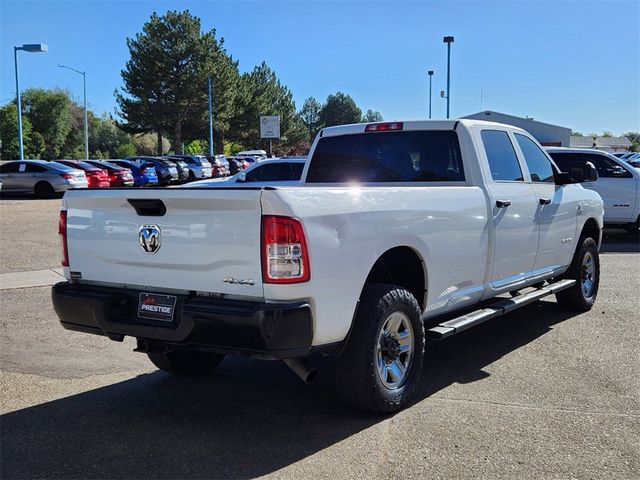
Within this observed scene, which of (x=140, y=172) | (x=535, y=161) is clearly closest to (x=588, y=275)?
(x=535, y=161)

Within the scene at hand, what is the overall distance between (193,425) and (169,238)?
1278 millimetres

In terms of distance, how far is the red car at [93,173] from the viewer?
90.1ft

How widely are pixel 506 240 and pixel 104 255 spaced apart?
334 cm

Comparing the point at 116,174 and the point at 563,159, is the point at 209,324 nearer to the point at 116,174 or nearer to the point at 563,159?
the point at 563,159

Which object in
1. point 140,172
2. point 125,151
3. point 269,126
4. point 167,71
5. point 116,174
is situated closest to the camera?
point 116,174

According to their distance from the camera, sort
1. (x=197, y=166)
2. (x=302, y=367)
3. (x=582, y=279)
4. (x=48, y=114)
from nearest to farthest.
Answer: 1. (x=302, y=367)
2. (x=582, y=279)
3. (x=197, y=166)
4. (x=48, y=114)

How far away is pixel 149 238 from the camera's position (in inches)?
156

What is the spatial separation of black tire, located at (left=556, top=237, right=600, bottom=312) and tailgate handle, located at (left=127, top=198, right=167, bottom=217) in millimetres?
4976

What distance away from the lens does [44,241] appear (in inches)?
516

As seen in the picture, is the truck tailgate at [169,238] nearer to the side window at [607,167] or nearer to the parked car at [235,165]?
the side window at [607,167]

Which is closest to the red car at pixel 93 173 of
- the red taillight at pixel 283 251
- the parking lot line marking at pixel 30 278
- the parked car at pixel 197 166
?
the parked car at pixel 197 166

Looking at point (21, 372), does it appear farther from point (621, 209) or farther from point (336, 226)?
point (621, 209)

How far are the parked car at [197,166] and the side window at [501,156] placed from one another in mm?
33008

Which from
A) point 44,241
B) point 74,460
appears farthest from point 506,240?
point 44,241
